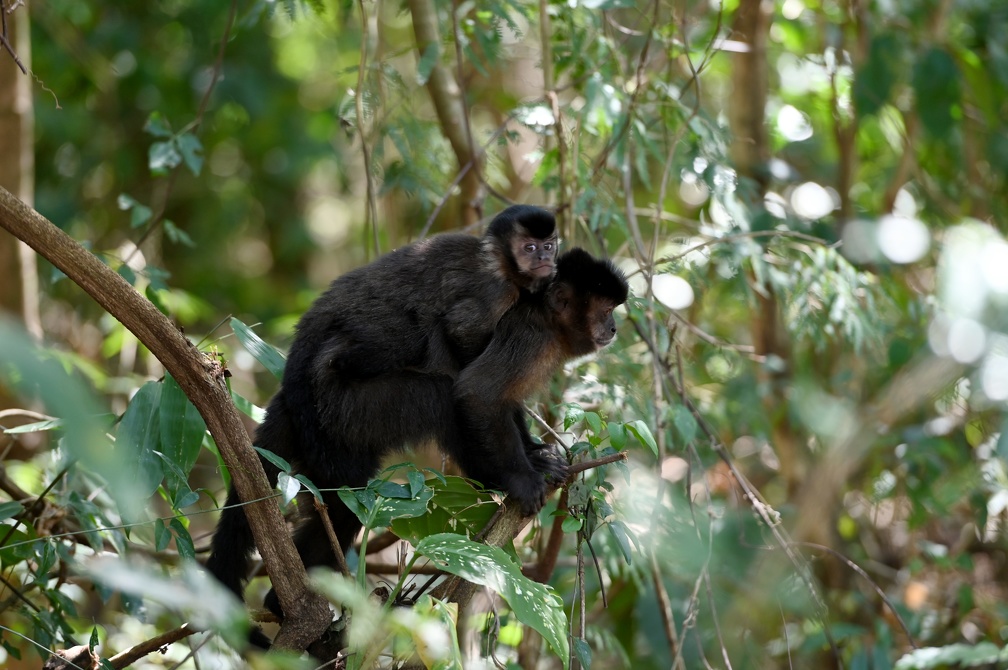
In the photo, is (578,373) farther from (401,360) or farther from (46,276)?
(46,276)

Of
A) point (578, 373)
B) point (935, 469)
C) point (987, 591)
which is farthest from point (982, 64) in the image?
point (578, 373)

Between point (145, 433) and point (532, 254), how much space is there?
164 centimetres

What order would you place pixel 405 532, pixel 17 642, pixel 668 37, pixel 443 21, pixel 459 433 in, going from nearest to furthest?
pixel 405 532 < pixel 459 433 < pixel 17 642 < pixel 668 37 < pixel 443 21

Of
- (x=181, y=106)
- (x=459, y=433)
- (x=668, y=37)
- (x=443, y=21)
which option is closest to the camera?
(x=459, y=433)

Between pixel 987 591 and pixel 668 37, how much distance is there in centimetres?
436

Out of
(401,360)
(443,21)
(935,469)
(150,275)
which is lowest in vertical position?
(935,469)

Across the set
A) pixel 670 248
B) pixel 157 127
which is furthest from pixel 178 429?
pixel 670 248

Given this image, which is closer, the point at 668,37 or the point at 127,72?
the point at 668,37

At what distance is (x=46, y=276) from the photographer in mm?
6473

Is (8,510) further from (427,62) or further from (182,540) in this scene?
(427,62)

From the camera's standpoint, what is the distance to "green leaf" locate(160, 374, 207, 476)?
3047 mm

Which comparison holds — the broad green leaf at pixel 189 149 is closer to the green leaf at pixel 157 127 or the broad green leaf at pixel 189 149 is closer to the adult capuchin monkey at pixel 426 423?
the green leaf at pixel 157 127

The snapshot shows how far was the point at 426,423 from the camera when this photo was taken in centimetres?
361

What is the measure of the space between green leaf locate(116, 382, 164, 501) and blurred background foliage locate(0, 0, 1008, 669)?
0.05 meters
